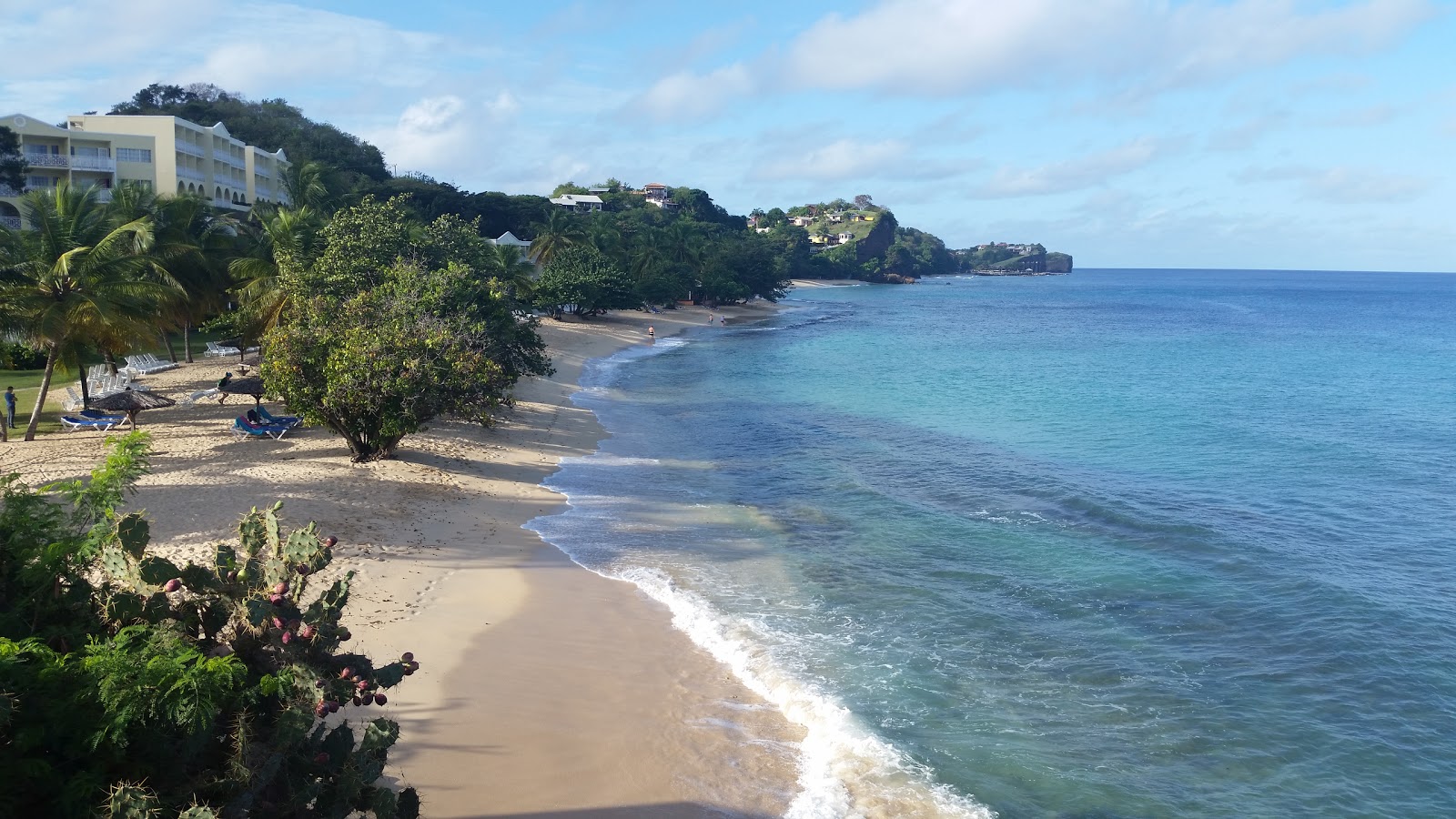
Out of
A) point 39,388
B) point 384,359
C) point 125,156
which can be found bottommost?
point 39,388

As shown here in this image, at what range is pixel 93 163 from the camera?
52.5 meters

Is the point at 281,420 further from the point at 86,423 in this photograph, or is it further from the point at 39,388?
the point at 39,388

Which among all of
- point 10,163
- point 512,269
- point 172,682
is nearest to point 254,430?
point 172,682

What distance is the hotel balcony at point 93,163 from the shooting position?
171ft

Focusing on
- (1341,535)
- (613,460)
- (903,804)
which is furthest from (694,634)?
(1341,535)

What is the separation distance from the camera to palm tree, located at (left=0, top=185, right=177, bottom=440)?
20.4 meters

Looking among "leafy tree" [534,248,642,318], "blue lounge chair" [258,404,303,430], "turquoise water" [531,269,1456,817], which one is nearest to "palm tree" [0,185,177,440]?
"blue lounge chair" [258,404,303,430]

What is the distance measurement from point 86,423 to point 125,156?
41143 millimetres

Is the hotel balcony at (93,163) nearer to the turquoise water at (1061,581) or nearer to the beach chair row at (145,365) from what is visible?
the beach chair row at (145,365)

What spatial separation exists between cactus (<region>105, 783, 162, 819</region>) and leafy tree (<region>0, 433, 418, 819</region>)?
11mm

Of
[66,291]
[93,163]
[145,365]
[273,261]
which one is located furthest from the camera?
[93,163]

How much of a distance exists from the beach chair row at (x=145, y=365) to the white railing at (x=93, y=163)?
87.1ft

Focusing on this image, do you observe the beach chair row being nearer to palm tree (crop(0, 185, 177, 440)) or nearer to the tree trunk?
palm tree (crop(0, 185, 177, 440))

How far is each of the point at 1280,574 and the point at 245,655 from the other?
17.0 m
